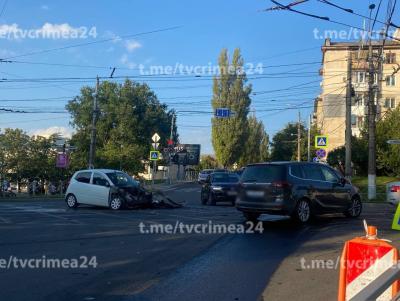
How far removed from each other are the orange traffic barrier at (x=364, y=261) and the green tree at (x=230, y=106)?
63.9 m

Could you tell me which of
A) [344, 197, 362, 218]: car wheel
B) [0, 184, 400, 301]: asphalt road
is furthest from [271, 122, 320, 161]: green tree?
[0, 184, 400, 301]: asphalt road

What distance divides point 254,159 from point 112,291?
241 feet

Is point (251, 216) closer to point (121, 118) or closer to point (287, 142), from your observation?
point (121, 118)

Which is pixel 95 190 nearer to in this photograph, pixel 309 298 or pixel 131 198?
pixel 131 198

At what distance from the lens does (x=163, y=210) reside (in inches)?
750

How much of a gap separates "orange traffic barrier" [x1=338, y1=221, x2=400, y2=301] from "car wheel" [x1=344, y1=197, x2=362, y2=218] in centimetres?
Answer: 1128

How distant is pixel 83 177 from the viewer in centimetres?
2092

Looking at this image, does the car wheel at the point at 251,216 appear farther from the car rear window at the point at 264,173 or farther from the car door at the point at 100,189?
the car door at the point at 100,189

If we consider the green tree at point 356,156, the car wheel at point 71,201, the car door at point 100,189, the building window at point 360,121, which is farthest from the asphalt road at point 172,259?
the building window at point 360,121

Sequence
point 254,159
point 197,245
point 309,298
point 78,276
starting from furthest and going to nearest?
point 254,159 < point 197,245 < point 78,276 < point 309,298

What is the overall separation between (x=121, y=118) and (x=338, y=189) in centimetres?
4561

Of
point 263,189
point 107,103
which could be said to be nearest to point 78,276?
point 263,189

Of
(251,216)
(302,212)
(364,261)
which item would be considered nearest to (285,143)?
(251,216)

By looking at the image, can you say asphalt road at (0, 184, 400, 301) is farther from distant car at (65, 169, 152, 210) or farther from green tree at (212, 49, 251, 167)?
green tree at (212, 49, 251, 167)
